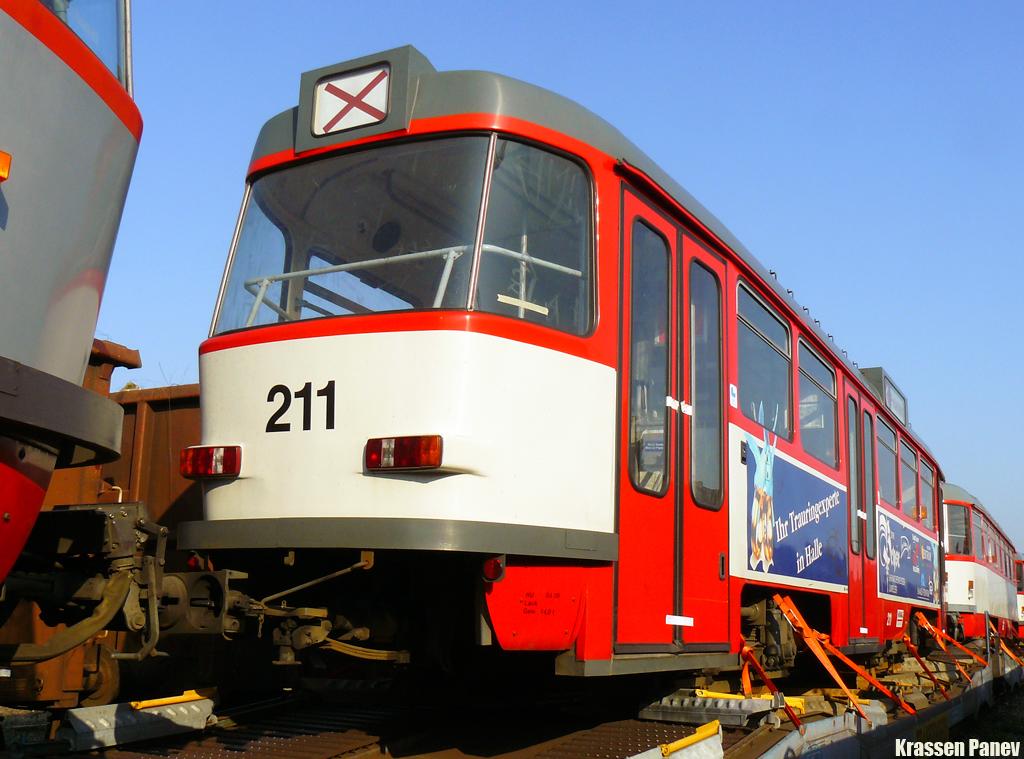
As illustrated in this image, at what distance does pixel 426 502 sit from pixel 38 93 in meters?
1.96

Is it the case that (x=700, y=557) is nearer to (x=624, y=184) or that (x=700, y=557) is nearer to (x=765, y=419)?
(x=765, y=419)

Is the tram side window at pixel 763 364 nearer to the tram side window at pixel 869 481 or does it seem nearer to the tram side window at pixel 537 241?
the tram side window at pixel 537 241

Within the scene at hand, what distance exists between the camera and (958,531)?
707 inches

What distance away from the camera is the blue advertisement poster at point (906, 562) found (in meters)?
9.33

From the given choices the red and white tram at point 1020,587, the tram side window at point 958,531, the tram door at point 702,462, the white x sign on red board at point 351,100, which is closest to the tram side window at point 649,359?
the tram door at point 702,462

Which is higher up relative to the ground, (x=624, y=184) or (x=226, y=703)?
(x=624, y=184)

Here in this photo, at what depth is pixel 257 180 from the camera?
4.94m

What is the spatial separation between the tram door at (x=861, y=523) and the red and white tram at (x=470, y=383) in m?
3.09

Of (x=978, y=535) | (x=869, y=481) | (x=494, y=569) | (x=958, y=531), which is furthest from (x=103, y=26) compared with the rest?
(x=978, y=535)

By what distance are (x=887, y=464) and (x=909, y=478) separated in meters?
1.53

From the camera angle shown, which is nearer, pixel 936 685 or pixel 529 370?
pixel 529 370

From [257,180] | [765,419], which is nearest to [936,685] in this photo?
[765,419]

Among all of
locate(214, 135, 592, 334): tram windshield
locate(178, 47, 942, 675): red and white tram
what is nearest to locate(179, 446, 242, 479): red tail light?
locate(178, 47, 942, 675): red and white tram

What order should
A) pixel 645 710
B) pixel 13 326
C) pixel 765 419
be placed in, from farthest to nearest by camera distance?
pixel 765 419, pixel 645 710, pixel 13 326
